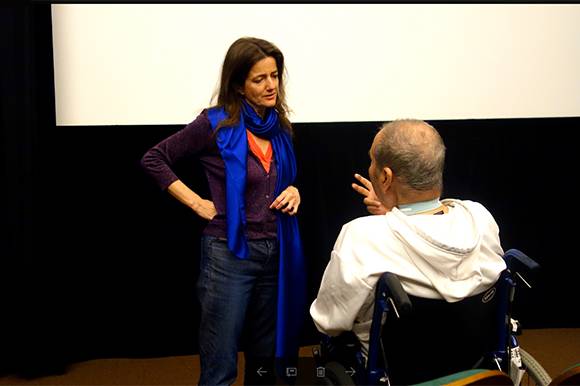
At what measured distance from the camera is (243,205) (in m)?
2.03

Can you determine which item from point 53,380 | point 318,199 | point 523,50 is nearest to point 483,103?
point 523,50

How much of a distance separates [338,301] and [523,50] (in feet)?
6.54

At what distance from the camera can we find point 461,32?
3086 millimetres

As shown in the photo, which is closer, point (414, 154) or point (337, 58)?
point (414, 154)

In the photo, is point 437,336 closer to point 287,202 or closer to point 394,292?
point 394,292

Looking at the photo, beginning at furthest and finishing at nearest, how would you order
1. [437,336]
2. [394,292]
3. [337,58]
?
1. [337,58]
2. [437,336]
3. [394,292]

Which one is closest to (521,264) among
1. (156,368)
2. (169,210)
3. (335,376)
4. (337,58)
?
(335,376)

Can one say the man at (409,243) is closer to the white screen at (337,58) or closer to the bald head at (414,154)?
the bald head at (414,154)

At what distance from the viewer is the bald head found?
1.62 metres

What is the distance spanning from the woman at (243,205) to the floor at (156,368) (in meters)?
0.95

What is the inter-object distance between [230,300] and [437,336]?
670mm

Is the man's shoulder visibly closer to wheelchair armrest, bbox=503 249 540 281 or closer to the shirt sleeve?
the shirt sleeve

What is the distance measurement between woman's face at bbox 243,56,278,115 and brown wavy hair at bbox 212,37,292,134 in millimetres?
13

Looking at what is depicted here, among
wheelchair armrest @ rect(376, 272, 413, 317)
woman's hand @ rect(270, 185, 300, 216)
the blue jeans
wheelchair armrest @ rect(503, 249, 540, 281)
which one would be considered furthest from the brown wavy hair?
wheelchair armrest @ rect(503, 249, 540, 281)
